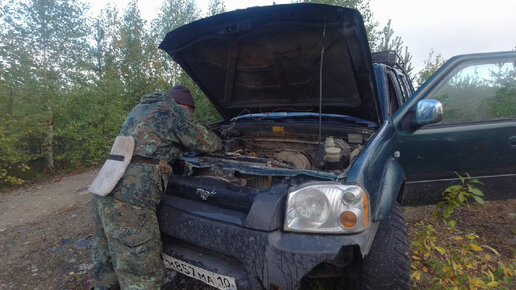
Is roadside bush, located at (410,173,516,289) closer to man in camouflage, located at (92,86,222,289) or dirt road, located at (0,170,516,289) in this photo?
dirt road, located at (0,170,516,289)

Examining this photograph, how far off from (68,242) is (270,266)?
10.4 ft

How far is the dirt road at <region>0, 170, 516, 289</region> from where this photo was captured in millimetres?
2641

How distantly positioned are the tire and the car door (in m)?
1.13

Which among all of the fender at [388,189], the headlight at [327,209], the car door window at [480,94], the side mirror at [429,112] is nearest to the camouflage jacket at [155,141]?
the headlight at [327,209]

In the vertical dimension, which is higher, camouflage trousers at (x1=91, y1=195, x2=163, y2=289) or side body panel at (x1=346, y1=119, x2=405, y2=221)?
side body panel at (x1=346, y1=119, x2=405, y2=221)

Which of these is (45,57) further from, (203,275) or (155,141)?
(203,275)

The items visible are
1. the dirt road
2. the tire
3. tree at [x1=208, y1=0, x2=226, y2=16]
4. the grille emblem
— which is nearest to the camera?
the tire

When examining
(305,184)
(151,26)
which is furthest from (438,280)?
(151,26)

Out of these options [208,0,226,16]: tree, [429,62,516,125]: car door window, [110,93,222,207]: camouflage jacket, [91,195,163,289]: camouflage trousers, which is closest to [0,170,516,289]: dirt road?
[91,195,163,289]: camouflage trousers

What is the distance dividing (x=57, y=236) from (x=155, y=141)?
8.89ft

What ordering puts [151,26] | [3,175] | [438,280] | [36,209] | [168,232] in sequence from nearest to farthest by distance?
[168,232], [438,280], [36,209], [3,175], [151,26]

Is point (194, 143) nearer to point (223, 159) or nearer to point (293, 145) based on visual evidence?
point (223, 159)

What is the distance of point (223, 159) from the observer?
85.7 inches

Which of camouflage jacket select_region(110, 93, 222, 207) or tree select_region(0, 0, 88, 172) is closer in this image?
camouflage jacket select_region(110, 93, 222, 207)
